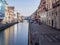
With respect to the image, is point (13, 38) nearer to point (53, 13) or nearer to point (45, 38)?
point (53, 13)

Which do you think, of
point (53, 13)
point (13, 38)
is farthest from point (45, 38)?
point (53, 13)

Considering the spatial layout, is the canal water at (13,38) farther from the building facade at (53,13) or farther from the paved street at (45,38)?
the building facade at (53,13)

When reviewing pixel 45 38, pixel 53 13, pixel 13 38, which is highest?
pixel 53 13

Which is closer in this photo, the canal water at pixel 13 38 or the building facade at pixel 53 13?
the canal water at pixel 13 38

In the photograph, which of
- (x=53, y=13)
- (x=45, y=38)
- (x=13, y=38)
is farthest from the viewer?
(x=53, y=13)

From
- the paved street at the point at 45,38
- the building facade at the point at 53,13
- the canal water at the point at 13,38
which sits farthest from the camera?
the building facade at the point at 53,13

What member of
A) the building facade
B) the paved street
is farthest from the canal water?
the building facade

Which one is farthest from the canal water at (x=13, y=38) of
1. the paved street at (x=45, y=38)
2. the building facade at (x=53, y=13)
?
the building facade at (x=53, y=13)

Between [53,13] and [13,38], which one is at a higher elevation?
[53,13]

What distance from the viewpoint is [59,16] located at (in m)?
38.2

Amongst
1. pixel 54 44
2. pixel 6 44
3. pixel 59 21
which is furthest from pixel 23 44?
pixel 54 44

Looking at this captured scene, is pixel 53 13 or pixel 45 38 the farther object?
pixel 53 13

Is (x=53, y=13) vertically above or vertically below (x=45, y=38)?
above

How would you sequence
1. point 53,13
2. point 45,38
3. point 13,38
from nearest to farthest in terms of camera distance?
point 45,38
point 13,38
point 53,13
